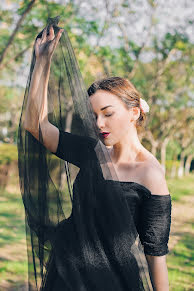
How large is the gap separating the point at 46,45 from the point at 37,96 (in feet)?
0.76

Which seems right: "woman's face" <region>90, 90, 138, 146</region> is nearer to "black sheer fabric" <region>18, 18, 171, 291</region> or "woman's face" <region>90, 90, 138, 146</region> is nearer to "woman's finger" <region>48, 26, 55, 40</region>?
"black sheer fabric" <region>18, 18, 171, 291</region>

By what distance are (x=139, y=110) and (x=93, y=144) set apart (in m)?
0.38

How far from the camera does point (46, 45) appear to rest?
178 cm

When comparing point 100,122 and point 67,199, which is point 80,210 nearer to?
point 67,199

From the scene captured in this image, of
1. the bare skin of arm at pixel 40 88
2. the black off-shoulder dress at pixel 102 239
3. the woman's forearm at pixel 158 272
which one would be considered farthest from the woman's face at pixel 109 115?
the woman's forearm at pixel 158 272

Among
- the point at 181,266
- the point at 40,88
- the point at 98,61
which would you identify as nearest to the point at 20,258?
the point at 181,266

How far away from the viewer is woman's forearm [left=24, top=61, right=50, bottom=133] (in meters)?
1.78

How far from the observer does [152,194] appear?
5.98 ft

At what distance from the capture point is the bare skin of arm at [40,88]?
70.0 inches

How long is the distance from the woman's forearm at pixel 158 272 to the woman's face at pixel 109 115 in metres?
0.58

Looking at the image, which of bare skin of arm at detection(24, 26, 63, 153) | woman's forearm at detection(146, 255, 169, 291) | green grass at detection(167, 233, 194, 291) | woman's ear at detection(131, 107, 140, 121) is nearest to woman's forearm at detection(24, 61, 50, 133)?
bare skin of arm at detection(24, 26, 63, 153)

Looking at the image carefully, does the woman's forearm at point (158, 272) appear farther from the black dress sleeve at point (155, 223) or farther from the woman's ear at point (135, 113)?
the woman's ear at point (135, 113)

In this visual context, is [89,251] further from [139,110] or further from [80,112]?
[139,110]

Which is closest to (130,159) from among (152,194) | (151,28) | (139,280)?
(152,194)
